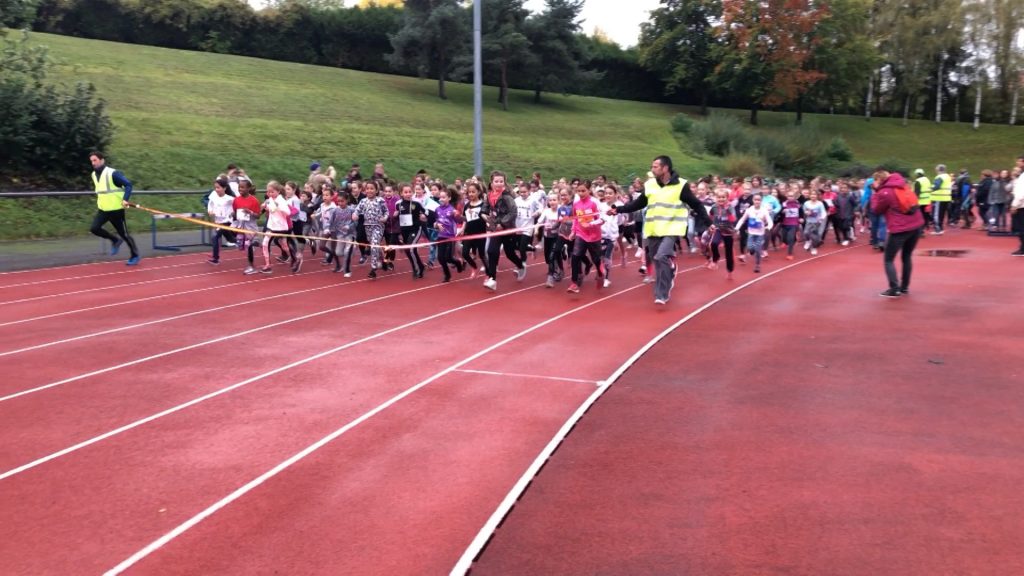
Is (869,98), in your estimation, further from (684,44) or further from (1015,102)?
(684,44)

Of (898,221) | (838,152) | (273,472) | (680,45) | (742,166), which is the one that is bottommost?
(273,472)

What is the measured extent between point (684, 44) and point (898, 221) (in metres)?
59.3

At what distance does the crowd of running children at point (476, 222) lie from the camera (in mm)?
14406

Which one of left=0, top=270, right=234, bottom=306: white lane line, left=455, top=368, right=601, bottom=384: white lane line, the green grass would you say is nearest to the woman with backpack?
left=455, top=368, right=601, bottom=384: white lane line

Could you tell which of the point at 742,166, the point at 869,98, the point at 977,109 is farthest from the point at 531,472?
the point at 869,98

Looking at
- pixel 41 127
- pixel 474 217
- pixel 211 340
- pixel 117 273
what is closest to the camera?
pixel 211 340

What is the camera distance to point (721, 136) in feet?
171

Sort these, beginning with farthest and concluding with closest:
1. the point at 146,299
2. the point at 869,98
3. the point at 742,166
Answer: the point at 869,98
the point at 742,166
the point at 146,299

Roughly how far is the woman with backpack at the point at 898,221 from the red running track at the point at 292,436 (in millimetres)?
3963

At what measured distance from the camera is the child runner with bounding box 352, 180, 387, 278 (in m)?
14.9

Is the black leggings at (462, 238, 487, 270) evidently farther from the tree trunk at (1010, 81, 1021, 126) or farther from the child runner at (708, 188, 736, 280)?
the tree trunk at (1010, 81, 1021, 126)

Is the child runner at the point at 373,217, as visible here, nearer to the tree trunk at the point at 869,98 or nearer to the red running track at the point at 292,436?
the red running track at the point at 292,436

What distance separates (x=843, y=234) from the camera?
2297 centimetres

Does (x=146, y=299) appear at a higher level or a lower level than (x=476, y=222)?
lower
